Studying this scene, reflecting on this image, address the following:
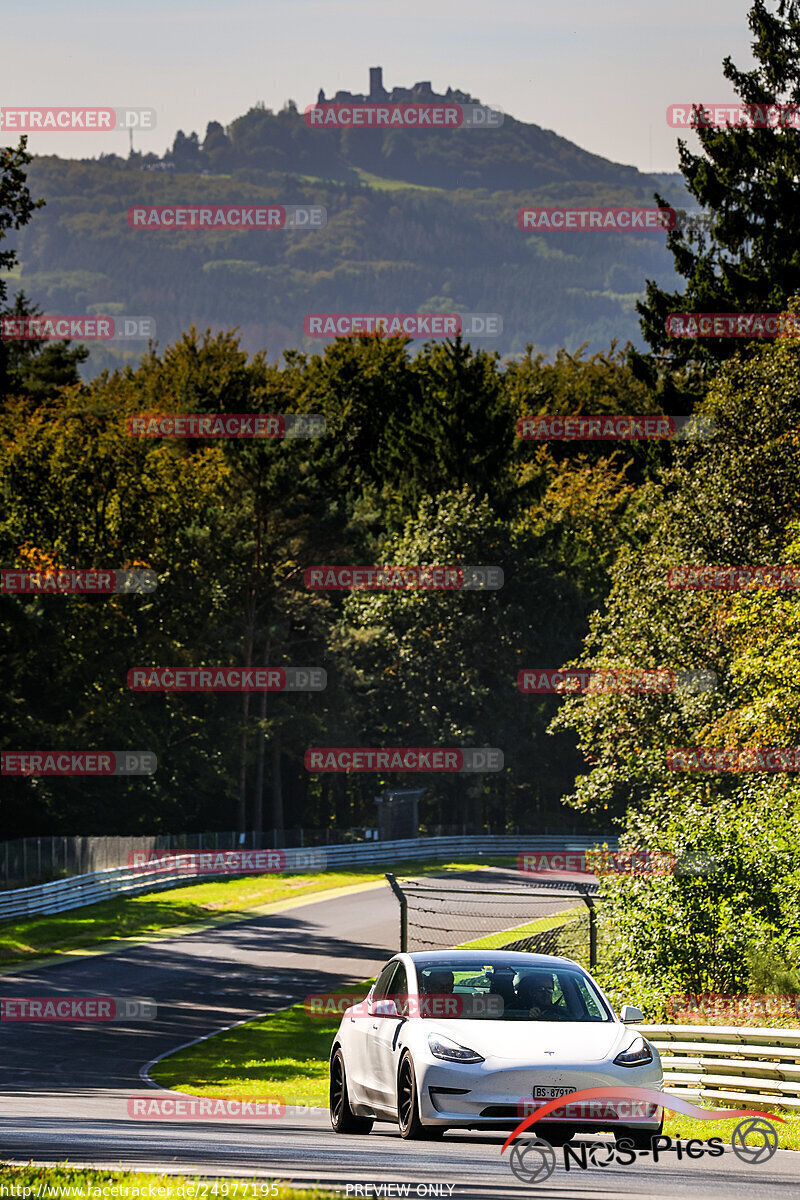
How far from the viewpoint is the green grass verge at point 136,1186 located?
811 cm

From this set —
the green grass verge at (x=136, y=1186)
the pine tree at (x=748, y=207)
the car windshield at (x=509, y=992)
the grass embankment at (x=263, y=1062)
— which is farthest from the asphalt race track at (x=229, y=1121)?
the pine tree at (x=748, y=207)

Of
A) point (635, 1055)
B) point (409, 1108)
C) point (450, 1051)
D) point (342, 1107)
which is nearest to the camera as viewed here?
point (450, 1051)

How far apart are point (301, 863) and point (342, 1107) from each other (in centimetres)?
5013

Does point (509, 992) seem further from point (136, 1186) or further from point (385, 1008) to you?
point (136, 1186)

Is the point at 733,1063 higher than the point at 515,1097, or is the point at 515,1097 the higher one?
the point at 515,1097

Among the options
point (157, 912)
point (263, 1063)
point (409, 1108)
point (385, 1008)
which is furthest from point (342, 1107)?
point (157, 912)

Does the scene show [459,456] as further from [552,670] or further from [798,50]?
[798,50]

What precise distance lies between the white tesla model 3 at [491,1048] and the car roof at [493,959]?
0.04 feet

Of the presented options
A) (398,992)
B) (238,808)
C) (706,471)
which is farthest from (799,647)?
(238,808)

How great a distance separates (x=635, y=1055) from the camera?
10.2 metres

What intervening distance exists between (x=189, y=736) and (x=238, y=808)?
6.43m

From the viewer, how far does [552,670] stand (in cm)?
7850

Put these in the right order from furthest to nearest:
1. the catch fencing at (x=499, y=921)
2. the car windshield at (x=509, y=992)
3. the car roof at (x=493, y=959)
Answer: the catch fencing at (x=499, y=921)
the car roof at (x=493, y=959)
the car windshield at (x=509, y=992)

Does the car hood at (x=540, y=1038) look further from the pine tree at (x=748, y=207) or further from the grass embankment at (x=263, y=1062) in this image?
the pine tree at (x=748, y=207)
